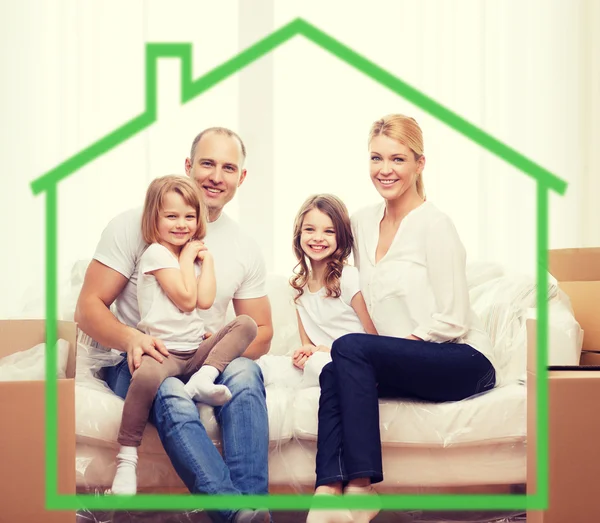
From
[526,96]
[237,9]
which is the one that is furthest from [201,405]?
[526,96]

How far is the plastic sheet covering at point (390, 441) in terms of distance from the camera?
1.81 m

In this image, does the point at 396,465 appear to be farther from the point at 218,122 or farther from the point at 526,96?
the point at 526,96

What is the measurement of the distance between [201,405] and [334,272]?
49cm

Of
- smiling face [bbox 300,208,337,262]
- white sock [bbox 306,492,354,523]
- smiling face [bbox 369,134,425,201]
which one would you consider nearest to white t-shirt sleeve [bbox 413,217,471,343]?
smiling face [bbox 369,134,425,201]

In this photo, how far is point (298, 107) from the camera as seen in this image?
104 inches

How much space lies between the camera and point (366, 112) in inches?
103

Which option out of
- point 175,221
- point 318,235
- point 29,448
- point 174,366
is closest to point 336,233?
point 318,235

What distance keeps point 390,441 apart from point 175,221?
70 centimetres

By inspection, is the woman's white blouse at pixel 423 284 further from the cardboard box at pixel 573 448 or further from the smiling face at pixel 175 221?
the smiling face at pixel 175 221

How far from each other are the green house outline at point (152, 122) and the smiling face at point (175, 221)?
259 millimetres

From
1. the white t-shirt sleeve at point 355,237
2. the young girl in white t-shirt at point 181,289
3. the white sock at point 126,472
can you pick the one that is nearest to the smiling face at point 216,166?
the young girl in white t-shirt at point 181,289

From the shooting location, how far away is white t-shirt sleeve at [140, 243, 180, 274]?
1.88 m

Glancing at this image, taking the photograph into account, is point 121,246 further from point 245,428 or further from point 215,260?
point 245,428

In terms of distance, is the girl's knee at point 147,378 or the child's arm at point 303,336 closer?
the girl's knee at point 147,378
